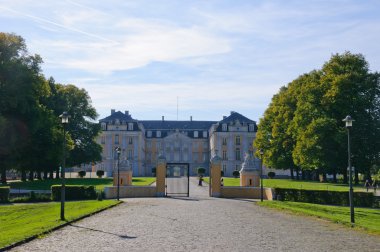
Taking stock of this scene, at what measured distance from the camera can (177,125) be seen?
11194 centimetres

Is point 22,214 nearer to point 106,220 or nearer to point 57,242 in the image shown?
point 106,220

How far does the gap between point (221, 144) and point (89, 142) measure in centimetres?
3633

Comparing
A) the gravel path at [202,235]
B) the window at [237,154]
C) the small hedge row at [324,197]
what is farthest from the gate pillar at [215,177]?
the window at [237,154]

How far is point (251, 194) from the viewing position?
36.9 metres

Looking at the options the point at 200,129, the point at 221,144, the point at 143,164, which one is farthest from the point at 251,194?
the point at 200,129

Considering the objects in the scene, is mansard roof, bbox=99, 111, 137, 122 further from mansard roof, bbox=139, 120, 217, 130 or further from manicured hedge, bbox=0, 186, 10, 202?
manicured hedge, bbox=0, 186, 10, 202

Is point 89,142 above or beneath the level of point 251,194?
above

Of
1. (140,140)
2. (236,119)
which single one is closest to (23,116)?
(140,140)

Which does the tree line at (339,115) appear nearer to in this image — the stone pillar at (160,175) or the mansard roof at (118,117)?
the stone pillar at (160,175)

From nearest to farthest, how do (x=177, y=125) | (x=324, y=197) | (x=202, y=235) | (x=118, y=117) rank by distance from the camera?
(x=202, y=235) < (x=324, y=197) < (x=118, y=117) < (x=177, y=125)

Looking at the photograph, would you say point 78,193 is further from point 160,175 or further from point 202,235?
point 202,235

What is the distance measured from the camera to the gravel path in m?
12.5

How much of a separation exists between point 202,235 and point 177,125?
9719cm

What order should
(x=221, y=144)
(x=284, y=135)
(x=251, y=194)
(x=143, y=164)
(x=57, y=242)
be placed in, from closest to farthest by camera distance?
(x=57, y=242) < (x=251, y=194) < (x=284, y=135) < (x=221, y=144) < (x=143, y=164)
